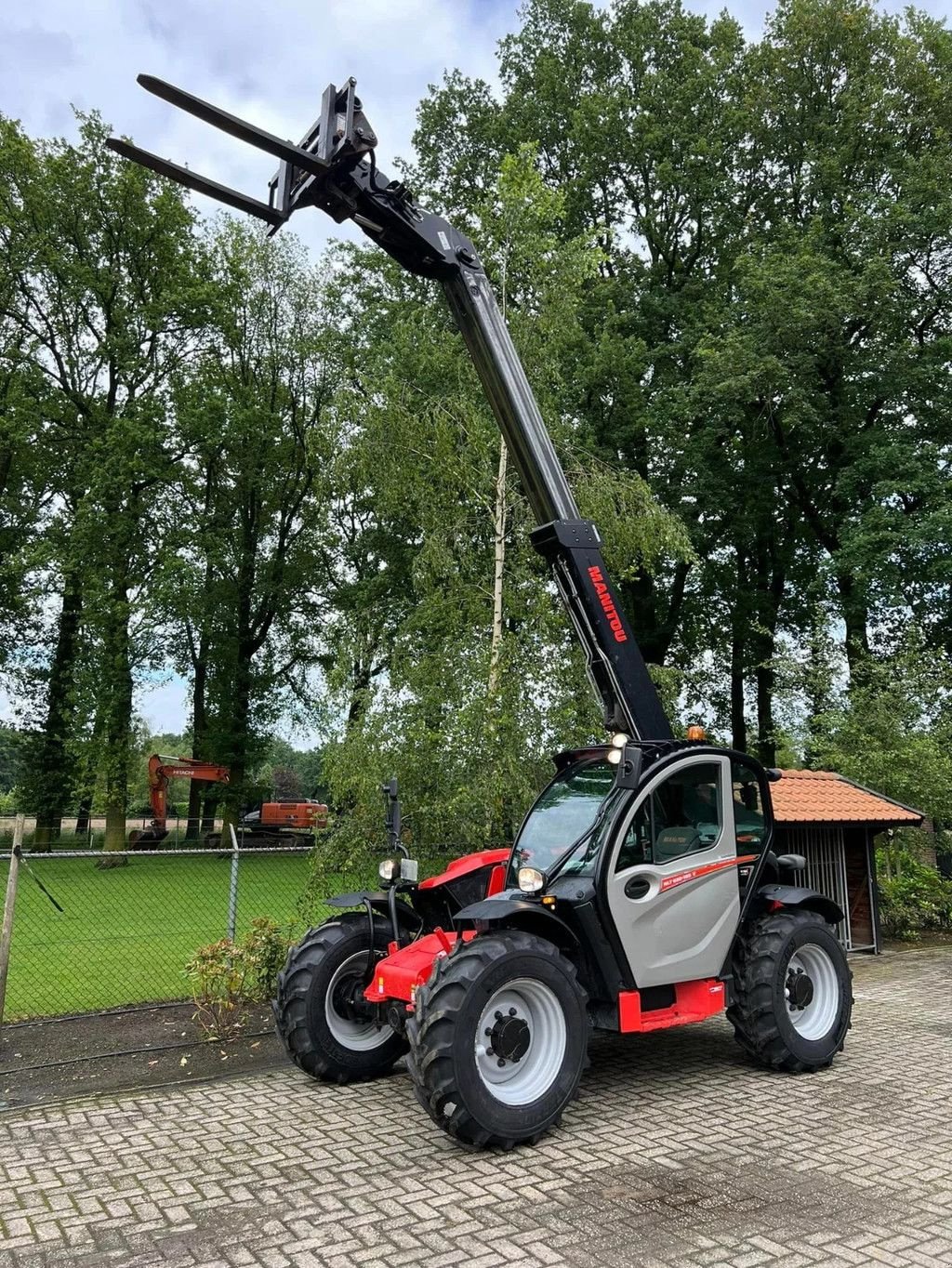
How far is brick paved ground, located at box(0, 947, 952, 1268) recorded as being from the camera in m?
3.79

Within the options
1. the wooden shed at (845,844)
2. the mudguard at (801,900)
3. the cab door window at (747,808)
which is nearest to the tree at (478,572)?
the cab door window at (747,808)

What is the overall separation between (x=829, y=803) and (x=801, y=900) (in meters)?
5.48

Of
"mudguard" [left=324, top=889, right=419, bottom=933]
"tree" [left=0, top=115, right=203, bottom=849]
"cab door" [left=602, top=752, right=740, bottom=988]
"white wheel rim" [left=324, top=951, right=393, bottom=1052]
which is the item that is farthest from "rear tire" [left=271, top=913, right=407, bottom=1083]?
"tree" [left=0, top=115, right=203, bottom=849]

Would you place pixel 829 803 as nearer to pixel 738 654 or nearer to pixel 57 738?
pixel 738 654

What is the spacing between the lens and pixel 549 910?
5.53 meters

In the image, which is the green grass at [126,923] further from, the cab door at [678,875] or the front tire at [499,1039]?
the cab door at [678,875]

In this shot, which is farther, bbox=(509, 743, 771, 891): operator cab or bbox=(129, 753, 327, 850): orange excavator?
bbox=(129, 753, 327, 850): orange excavator

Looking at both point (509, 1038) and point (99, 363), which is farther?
point (99, 363)

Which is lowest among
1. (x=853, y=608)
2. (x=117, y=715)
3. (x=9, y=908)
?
(x=9, y=908)

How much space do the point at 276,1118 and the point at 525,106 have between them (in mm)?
23710

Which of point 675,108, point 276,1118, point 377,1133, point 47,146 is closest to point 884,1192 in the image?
point 377,1133

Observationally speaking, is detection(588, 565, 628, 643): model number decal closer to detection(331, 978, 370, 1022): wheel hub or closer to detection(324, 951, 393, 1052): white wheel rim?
detection(324, 951, 393, 1052): white wheel rim

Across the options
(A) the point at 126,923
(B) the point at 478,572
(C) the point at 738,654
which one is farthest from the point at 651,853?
(C) the point at 738,654

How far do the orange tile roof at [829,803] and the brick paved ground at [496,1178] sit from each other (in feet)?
15.5
